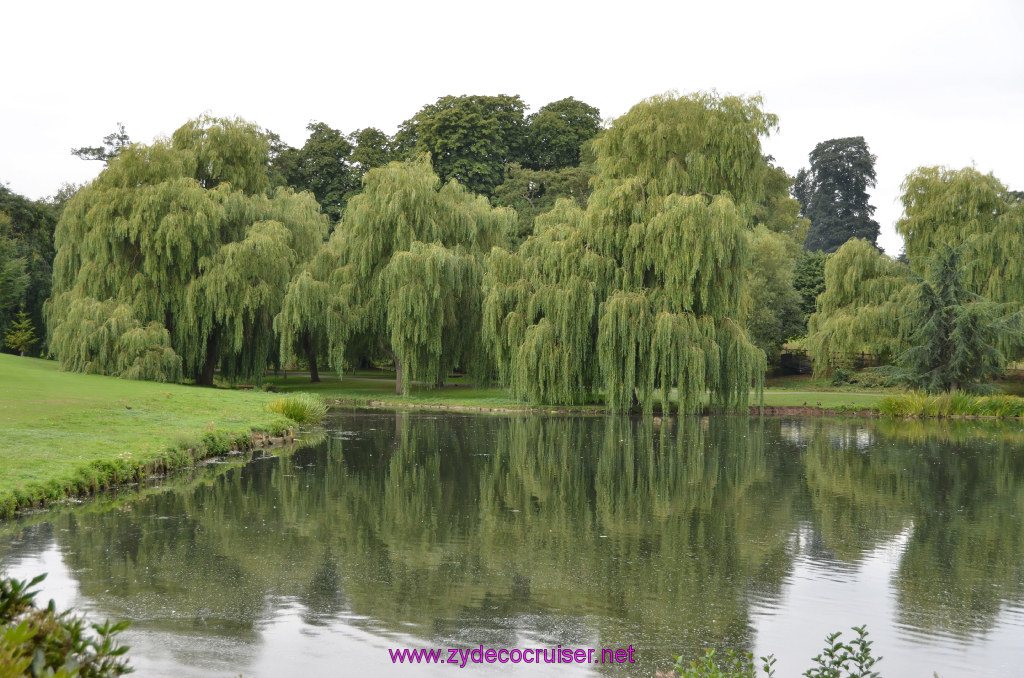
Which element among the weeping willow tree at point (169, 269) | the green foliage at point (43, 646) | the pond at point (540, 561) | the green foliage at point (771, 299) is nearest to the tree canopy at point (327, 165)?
the weeping willow tree at point (169, 269)

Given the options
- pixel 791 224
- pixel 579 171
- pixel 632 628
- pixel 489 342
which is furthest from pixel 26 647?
pixel 791 224

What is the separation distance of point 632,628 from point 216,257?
28375 millimetres

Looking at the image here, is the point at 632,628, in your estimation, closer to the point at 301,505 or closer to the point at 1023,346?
the point at 301,505

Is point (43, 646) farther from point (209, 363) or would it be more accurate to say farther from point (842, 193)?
point (842, 193)

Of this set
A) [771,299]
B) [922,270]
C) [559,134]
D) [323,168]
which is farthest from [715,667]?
[559,134]

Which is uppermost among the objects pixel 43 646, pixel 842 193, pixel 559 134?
pixel 842 193

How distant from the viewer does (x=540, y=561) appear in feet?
33.3

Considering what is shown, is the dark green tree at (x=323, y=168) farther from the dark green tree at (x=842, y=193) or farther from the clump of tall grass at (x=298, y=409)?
the dark green tree at (x=842, y=193)

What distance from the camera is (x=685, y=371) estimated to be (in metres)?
27.8

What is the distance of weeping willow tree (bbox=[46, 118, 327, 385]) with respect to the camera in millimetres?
30953

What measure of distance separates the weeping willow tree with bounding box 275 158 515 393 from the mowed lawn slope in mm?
5640

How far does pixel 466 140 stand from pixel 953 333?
30.3 meters

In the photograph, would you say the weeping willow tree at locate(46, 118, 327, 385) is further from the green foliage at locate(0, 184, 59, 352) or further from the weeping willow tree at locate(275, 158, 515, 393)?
the green foliage at locate(0, 184, 59, 352)

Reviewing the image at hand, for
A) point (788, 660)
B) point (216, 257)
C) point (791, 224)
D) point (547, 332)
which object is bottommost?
point (788, 660)
